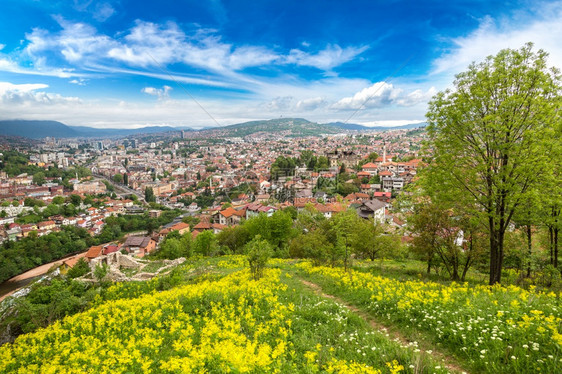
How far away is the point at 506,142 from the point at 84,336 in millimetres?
12468

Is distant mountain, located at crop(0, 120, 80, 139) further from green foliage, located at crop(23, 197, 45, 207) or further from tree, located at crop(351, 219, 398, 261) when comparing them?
tree, located at crop(351, 219, 398, 261)

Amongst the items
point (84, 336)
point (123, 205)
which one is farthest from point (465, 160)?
point (123, 205)

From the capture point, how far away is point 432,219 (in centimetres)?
985

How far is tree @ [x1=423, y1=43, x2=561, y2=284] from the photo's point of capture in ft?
23.4

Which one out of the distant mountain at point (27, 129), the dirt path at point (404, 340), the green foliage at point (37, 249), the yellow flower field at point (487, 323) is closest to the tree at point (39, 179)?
the green foliage at point (37, 249)

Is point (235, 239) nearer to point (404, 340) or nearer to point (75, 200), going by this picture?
point (404, 340)

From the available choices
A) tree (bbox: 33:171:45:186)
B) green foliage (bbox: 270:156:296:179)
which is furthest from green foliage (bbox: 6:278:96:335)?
tree (bbox: 33:171:45:186)

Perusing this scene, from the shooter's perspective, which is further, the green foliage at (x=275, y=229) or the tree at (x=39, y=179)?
the tree at (x=39, y=179)

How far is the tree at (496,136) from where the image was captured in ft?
23.4

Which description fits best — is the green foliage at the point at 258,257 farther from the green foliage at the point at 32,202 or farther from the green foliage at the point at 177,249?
the green foliage at the point at 32,202

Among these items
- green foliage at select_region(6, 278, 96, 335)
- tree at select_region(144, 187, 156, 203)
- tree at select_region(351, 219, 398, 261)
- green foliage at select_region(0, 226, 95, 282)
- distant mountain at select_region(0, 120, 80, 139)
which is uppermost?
distant mountain at select_region(0, 120, 80, 139)

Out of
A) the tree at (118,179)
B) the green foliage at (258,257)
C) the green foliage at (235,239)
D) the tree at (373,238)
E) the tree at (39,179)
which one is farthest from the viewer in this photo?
the tree at (118,179)

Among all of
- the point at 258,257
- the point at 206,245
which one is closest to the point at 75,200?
the point at 206,245

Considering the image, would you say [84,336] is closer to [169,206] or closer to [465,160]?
[465,160]
